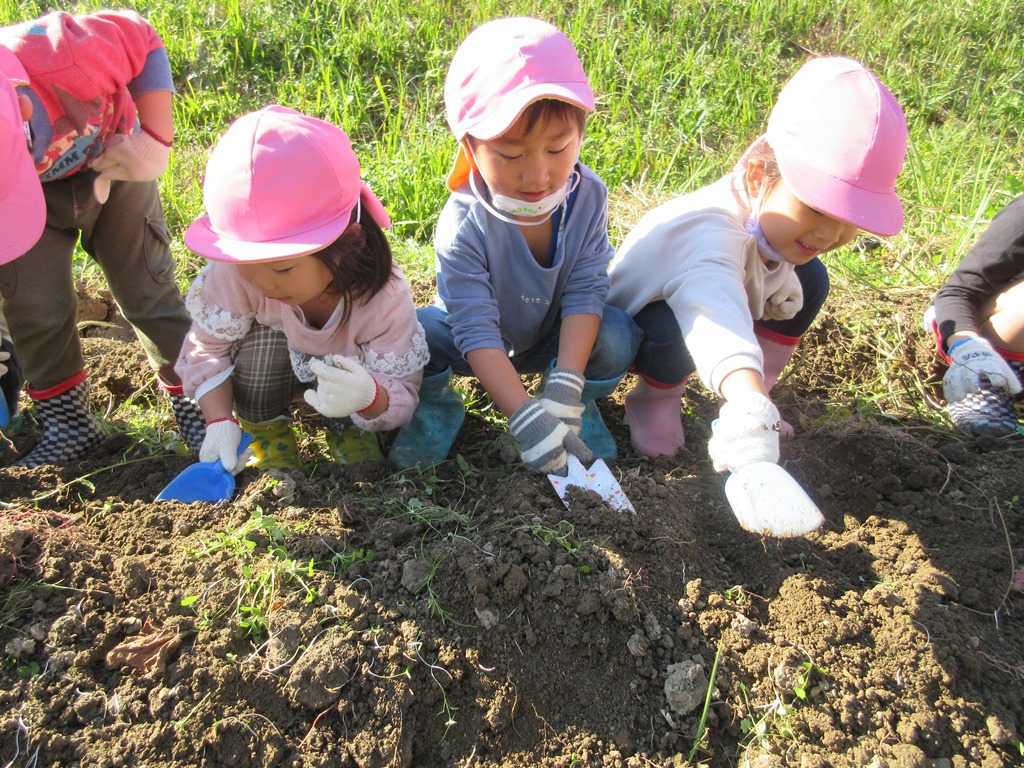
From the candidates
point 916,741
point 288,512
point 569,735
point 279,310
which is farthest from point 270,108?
point 916,741

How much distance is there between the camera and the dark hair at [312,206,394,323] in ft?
6.53

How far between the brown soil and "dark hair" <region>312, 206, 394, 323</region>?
1.68 feet

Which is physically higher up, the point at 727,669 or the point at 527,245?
the point at 527,245

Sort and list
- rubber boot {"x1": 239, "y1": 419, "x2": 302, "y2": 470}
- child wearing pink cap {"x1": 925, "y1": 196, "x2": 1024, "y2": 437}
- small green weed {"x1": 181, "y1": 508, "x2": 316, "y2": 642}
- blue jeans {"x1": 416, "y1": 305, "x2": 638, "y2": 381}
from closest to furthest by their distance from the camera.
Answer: small green weed {"x1": 181, "y1": 508, "x2": 316, "y2": 642} < rubber boot {"x1": 239, "y1": 419, "x2": 302, "y2": 470} < blue jeans {"x1": 416, "y1": 305, "x2": 638, "y2": 381} < child wearing pink cap {"x1": 925, "y1": 196, "x2": 1024, "y2": 437}

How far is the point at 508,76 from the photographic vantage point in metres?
1.87

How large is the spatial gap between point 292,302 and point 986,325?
2330 mm

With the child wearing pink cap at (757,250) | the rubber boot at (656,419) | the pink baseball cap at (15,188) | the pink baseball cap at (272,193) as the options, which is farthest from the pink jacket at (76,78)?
the rubber boot at (656,419)

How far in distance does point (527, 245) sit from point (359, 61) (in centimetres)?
253

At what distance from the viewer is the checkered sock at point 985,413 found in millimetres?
2467

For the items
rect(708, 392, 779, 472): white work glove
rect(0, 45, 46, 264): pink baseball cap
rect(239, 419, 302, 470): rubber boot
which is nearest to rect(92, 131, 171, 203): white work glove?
rect(0, 45, 46, 264): pink baseball cap

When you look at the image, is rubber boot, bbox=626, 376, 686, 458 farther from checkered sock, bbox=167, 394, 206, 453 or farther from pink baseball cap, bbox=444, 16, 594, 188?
checkered sock, bbox=167, 394, 206, 453

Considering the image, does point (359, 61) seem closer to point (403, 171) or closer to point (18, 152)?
point (403, 171)

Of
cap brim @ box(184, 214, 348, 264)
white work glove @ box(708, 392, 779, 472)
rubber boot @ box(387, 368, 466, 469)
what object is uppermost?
cap brim @ box(184, 214, 348, 264)

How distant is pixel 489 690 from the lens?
1578 mm
